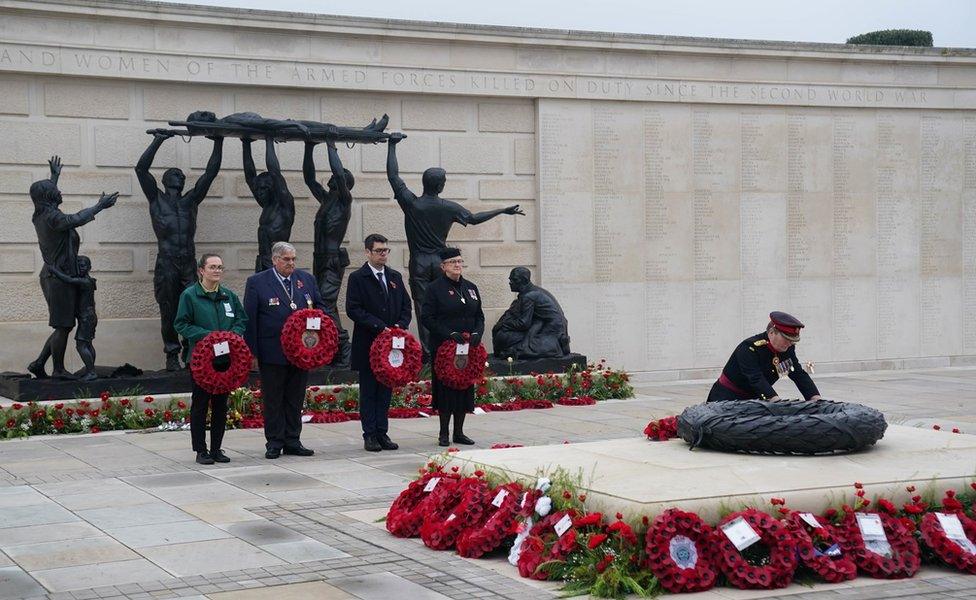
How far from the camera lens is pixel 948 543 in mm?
6723

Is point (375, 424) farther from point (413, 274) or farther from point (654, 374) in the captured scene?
point (654, 374)

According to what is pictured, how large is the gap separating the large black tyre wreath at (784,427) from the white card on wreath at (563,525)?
5.12 feet

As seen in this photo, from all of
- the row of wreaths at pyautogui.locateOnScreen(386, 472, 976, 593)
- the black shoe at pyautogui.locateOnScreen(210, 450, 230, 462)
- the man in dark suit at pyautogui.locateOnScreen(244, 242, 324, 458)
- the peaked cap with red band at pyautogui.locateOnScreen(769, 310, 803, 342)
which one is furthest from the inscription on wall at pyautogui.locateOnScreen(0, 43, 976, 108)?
the row of wreaths at pyautogui.locateOnScreen(386, 472, 976, 593)

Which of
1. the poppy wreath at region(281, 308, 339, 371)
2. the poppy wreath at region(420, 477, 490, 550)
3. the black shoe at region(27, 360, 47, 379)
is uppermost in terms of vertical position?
the poppy wreath at region(281, 308, 339, 371)

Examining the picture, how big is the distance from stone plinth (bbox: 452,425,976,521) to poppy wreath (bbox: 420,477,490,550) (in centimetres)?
31

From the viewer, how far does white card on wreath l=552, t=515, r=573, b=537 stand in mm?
6758

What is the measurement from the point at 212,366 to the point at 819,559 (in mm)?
5278

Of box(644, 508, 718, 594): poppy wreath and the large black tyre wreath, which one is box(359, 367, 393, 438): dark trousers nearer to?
the large black tyre wreath

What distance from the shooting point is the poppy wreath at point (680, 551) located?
20.6ft

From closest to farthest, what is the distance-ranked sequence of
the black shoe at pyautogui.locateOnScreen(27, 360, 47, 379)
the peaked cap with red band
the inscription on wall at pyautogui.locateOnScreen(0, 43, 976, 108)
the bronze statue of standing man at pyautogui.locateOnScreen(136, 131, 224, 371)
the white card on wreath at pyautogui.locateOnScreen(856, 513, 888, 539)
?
1. the white card on wreath at pyautogui.locateOnScreen(856, 513, 888, 539)
2. the peaked cap with red band
3. the black shoe at pyautogui.locateOnScreen(27, 360, 47, 379)
4. the bronze statue of standing man at pyautogui.locateOnScreen(136, 131, 224, 371)
5. the inscription on wall at pyautogui.locateOnScreen(0, 43, 976, 108)

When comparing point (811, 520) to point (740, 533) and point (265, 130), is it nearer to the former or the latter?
point (740, 533)

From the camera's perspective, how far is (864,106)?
19844mm

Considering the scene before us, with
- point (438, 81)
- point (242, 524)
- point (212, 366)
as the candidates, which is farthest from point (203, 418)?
point (438, 81)

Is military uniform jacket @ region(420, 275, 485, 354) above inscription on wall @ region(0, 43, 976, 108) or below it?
below
